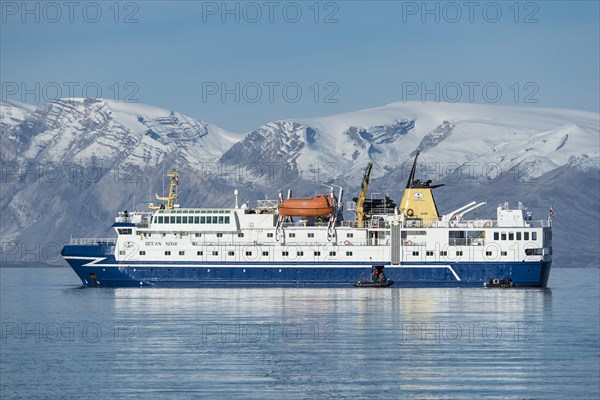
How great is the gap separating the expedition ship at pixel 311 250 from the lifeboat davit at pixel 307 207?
8 centimetres

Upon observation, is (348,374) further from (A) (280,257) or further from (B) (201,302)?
(A) (280,257)

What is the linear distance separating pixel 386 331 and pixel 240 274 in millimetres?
38531

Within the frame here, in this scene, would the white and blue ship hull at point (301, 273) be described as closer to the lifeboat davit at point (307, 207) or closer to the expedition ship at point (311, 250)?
the expedition ship at point (311, 250)

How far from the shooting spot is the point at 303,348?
57.9 metres

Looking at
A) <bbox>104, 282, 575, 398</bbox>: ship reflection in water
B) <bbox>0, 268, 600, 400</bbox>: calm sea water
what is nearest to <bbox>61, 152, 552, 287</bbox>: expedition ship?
<bbox>104, 282, 575, 398</bbox>: ship reflection in water

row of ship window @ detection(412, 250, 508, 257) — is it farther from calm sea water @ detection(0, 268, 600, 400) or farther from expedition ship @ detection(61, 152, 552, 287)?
calm sea water @ detection(0, 268, 600, 400)

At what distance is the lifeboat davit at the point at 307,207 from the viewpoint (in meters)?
103

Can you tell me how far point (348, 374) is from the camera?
5000cm

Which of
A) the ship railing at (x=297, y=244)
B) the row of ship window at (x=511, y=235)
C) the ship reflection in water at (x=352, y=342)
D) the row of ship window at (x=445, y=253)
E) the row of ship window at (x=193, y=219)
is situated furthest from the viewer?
the row of ship window at (x=193, y=219)

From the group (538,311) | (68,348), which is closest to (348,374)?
(68,348)

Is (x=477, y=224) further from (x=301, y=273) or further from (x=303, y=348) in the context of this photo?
(x=303, y=348)

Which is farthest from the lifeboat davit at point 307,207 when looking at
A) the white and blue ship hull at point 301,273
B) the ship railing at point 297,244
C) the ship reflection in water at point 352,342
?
the ship reflection in water at point 352,342

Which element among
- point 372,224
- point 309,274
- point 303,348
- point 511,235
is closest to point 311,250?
point 309,274

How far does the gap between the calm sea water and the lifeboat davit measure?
14.9 metres
